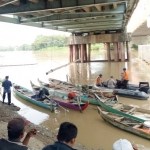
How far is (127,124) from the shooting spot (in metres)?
7.87

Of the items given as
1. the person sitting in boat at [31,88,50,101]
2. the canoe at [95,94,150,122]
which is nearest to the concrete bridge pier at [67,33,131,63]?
the person sitting in boat at [31,88,50,101]

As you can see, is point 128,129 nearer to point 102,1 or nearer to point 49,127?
point 49,127

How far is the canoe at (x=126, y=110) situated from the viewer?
8.59 metres

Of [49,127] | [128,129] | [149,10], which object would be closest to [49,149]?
[128,129]

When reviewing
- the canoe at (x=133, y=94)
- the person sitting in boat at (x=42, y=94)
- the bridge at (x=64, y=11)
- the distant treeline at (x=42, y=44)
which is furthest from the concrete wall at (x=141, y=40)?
the person sitting in boat at (x=42, y=94)

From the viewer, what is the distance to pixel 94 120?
30.7 feet

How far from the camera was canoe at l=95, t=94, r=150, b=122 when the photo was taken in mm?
8587

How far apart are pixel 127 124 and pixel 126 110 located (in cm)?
161

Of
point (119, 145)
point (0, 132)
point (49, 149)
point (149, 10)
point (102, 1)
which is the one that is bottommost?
point (0, 132)

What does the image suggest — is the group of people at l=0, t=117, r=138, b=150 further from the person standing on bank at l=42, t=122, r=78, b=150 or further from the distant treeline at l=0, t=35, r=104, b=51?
the distant treeline at l=0, t=35, r=104, b=51

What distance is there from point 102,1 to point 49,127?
6.15 m

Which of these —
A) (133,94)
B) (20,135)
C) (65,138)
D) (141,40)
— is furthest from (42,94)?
(141,40)

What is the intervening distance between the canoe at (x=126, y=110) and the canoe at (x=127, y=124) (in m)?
0.23

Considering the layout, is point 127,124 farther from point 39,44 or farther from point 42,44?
point 42,44
